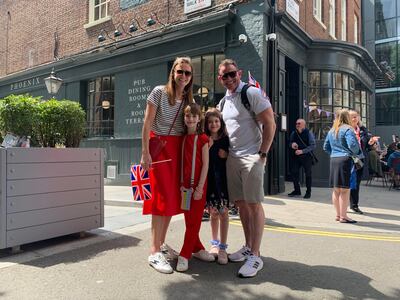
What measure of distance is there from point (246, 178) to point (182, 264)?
105cm

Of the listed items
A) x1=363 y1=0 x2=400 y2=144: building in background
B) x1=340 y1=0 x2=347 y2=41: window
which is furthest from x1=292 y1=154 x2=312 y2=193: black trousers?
x1=363 y1=0 x2=400 y2=144: building in background

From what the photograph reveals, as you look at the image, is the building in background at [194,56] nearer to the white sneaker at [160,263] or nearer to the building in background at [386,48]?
the white sneaker at [160,263]

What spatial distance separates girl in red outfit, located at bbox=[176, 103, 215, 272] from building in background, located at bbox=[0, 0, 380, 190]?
545 cm

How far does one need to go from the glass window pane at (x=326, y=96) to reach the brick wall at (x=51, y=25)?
4.84 metres

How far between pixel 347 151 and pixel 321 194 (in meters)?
3.32

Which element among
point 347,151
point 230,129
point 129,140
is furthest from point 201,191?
point 129,140

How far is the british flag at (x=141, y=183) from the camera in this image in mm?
3840

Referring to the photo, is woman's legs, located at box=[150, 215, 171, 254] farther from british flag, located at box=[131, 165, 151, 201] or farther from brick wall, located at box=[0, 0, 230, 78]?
brick wall, located at box=[0, 0, 230, 78]

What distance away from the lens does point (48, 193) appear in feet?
14.4

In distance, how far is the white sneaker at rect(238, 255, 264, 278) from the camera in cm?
351

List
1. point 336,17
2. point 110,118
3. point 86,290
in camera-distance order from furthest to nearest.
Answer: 1. point 336,17
2. point 110,118
3. point 86,290

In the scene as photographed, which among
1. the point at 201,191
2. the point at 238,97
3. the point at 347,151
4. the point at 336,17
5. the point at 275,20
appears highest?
the point at 336,17

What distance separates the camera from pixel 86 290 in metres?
3.21

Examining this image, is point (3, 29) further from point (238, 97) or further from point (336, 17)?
point (238, 97)
